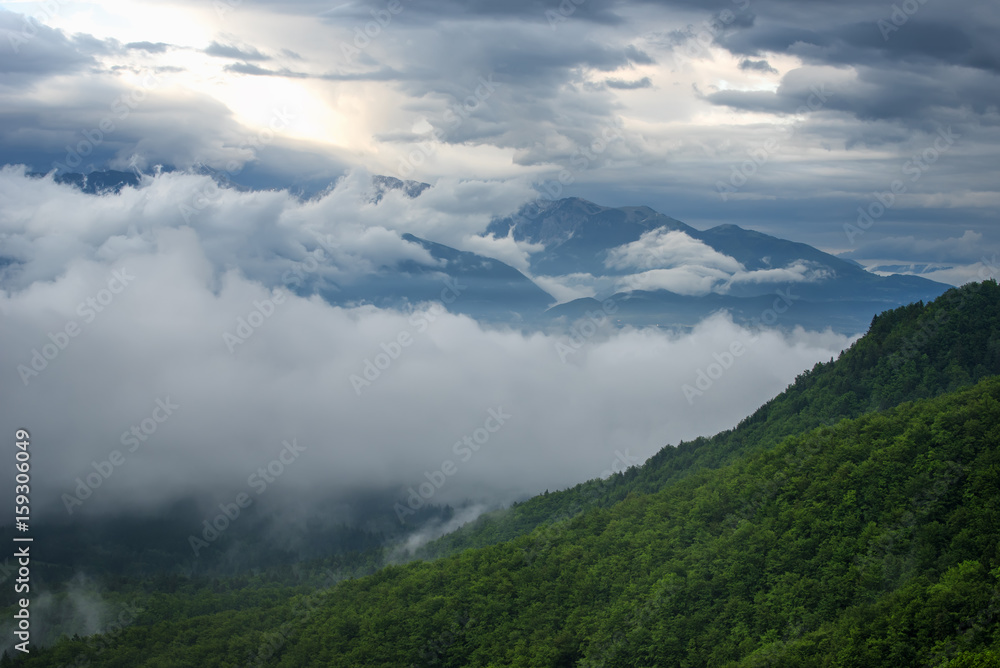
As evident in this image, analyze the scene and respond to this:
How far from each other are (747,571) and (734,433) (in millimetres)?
95692

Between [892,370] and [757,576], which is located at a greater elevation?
[892,370]

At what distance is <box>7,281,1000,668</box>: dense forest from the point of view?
66.4 metres

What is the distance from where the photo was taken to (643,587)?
92.9 m

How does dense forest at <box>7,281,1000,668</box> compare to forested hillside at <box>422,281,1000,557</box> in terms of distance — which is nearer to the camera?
dense forest at <box>7,281,1000,668</box>


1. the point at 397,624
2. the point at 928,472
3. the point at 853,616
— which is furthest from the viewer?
the point at 397,624

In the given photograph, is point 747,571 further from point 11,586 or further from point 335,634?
point 11,586

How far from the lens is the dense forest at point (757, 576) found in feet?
218

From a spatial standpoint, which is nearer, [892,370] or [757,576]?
[757,576]

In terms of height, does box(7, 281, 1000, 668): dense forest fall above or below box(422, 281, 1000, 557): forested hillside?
below

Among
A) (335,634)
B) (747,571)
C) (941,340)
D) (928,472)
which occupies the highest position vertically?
(941,340)

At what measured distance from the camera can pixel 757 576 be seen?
83938mm

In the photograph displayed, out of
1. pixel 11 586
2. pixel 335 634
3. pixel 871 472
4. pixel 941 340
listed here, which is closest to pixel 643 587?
pixel 871 472

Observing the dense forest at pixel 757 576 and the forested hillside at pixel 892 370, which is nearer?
the dense forest at pixel 757 576

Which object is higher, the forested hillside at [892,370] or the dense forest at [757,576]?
the forested hillside at [892,370]
